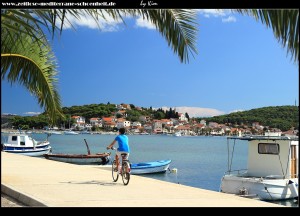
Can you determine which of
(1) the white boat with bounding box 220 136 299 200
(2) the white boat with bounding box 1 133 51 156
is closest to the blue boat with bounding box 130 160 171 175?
(1) the white boat with bounding box 220 136 299 200

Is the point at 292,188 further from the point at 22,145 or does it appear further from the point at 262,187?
the point at 22,145

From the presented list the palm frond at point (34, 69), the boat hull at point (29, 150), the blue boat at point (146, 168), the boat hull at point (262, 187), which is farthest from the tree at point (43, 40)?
the boat hull at point (29, 150)

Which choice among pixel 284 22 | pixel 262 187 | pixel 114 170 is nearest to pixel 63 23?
pixel 284 22

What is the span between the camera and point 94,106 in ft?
228

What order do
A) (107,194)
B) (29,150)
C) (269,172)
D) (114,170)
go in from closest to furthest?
(107,194) → (114,170) → (269,172) → (29,150)

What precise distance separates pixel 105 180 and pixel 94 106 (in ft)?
188

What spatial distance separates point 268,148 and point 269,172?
3.44 ft

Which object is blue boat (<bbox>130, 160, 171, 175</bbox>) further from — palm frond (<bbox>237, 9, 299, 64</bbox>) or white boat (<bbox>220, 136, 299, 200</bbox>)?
palm frond (<bbox>237, 9, 299, 64</bbox>)

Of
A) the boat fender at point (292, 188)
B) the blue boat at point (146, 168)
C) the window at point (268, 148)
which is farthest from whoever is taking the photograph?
the blue boat at point (146, 168)

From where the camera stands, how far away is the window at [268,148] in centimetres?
2056

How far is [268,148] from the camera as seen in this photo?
20859 millimetres

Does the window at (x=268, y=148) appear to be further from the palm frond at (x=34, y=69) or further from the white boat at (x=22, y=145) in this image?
the white boat at (x=22, y=145)

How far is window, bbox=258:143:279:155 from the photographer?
20562 mm
